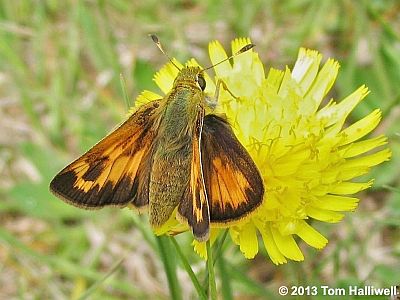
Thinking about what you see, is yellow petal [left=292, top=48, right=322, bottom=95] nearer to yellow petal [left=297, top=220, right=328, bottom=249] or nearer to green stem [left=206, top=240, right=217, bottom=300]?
yellow petal [left=297, top=220, right=328, bottom=249]

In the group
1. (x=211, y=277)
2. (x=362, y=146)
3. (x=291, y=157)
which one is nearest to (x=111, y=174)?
(x=211, y=277)

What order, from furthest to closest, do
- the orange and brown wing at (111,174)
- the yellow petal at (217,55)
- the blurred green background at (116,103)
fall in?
the blurred green background at (116,103)
the yellow petal at (217,55)
the orange and brown wing at (111,174)

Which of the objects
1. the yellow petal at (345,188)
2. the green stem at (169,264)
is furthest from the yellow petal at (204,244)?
the yellow petal at (345,188)

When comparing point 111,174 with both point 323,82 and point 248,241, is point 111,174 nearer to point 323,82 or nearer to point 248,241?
point 248,241

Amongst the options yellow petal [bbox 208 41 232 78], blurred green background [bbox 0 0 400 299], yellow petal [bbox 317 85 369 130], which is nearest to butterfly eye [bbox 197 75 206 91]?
yellow petal [bbox 208 41 232 78]

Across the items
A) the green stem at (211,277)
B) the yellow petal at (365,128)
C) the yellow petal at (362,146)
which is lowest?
the green stem at (211,277)

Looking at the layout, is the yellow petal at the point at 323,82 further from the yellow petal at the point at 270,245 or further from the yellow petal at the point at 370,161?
the yellow petal at the point at 270,245
